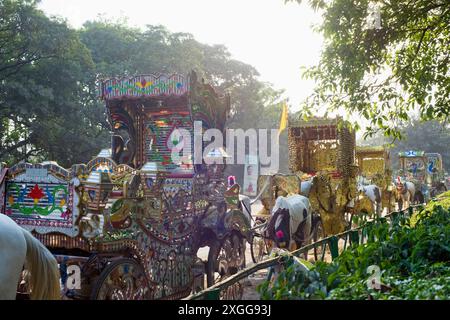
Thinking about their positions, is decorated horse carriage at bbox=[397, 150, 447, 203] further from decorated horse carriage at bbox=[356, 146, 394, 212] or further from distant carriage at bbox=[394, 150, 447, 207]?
decorated horse carriage at bbox=[356, 146, 394, 212]

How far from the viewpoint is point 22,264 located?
3.76 m

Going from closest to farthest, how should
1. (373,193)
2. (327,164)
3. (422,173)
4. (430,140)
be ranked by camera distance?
(327,164), (373,193), (422,173), (430,140)

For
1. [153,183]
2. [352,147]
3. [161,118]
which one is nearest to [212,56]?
[352,147]

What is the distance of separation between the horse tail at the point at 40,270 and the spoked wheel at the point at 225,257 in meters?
3.40

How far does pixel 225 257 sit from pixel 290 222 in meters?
1.91

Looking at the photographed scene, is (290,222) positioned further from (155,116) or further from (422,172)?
(422,172)

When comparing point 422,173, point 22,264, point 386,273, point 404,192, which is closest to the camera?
point 386,273

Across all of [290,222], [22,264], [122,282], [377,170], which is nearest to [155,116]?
[290,222]

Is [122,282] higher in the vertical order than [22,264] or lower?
lower

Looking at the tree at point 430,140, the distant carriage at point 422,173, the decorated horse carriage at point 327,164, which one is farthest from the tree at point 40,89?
the tree at point 430,140

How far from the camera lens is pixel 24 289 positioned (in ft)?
16.3

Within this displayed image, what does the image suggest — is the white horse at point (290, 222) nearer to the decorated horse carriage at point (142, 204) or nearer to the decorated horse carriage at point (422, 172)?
the decorated horse carriage at point (142, 204)
